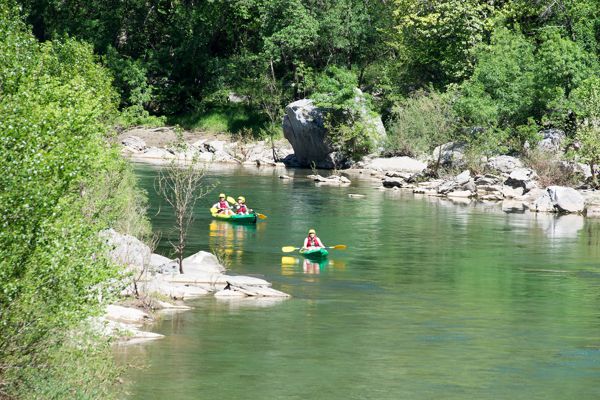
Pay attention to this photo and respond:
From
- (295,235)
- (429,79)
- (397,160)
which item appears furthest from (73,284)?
(429,79)

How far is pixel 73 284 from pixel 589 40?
67773 mm

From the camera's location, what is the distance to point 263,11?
3794 inches

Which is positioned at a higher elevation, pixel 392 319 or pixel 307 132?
pixel 307 132

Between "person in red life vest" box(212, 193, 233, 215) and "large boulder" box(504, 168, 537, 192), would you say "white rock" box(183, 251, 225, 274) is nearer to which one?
"person in red life vest" box(212, 193, 233, 215)

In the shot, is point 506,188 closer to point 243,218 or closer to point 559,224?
point 559,224

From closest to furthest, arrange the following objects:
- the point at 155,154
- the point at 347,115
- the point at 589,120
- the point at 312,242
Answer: the point at 312,242 < the point at 589,120 < the point at 347,115 < the point at 155,154

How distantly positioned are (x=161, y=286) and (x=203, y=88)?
69.8 metres

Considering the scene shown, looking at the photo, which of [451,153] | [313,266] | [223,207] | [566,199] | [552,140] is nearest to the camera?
[313,266]

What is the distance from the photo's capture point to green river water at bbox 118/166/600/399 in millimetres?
26531

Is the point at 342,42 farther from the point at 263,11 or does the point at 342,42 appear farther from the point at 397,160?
the point at 397,160

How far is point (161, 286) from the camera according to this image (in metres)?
35.1

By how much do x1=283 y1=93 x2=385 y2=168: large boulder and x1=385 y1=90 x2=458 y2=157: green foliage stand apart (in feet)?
6.96

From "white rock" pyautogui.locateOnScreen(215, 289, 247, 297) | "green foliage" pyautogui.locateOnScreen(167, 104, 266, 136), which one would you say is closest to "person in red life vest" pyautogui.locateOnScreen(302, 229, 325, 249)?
"white rock" pyautogui.locateOnScreen(215, 289, 247, 297)

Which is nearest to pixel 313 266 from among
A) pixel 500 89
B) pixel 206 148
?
pixel 500 89
